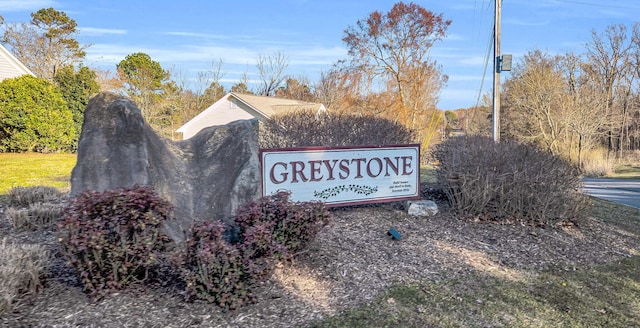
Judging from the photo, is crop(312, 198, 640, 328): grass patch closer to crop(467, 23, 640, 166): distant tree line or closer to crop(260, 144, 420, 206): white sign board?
crop(260, 144, 420, 206): white sign board

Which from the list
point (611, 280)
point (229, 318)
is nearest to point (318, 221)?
point (229, 318)

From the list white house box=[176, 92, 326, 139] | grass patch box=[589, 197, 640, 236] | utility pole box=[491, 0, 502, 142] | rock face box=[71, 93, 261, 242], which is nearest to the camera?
rock face box=[71, 93, 261, 242]

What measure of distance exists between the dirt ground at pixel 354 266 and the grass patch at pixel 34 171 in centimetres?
540

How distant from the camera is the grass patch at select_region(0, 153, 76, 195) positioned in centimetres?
993

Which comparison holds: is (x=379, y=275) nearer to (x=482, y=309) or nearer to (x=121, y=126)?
(x=482, y=309)

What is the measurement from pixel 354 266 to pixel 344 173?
1998mm

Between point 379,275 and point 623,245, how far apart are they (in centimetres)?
359

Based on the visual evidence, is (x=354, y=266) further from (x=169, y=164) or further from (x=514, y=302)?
(x=169, y=164)

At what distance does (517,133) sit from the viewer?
27.2m

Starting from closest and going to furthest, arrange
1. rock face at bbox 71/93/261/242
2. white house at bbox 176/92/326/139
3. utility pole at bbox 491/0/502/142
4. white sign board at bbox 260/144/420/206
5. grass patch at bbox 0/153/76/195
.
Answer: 1. rock face at bbox 71/93/261/242
2. white sign board at bbox 260/144/420/206
3. grass patch at bbox 0/153/76/195
4. utility pole at bbox 491/0/502/142
5. white house at bbox 176/92/326/139

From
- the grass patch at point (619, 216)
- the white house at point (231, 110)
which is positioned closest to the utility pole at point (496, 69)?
the grass patch at point (619, 216)

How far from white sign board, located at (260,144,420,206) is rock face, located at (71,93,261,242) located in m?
0.55

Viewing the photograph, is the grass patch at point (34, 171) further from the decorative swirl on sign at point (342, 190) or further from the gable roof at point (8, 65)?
the gable roof at point (8, 65)

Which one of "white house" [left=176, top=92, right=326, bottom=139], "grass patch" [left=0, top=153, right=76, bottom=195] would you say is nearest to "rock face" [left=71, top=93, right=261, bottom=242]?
"grass patch" [left=0, top=153, right=76, bottom=195]
